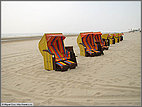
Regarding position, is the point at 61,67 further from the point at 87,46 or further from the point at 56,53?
the point at 87,46

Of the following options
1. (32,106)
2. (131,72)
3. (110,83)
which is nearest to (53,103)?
(32,106)

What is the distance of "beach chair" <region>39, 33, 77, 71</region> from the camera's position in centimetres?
520

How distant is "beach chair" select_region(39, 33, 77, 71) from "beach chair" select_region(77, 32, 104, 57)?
205cm

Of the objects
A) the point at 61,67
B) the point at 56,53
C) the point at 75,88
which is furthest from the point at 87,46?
the point at 75,88

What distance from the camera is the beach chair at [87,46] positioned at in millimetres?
7827

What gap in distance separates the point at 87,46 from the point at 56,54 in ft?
10.4

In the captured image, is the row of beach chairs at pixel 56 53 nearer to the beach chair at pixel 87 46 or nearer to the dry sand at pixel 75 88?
the dry sand at pixel 75 88

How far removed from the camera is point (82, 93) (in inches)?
132

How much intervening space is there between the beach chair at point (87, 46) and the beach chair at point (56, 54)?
2.05 meters

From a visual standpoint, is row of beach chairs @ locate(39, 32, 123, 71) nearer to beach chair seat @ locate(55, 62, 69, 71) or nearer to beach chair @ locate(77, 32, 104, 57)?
beach chair seat @ locate(55, 62, 69, 71)

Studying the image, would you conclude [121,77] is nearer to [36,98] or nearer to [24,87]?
[36,98]

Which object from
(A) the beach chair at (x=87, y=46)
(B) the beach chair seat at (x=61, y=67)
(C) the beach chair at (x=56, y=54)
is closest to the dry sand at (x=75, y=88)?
(B) the beach chair seat at (x=61, y=67)

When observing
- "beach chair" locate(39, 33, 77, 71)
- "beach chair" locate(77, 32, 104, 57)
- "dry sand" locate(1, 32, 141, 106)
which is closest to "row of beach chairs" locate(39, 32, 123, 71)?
"beach chair" locate(39, 33, 77, 71)

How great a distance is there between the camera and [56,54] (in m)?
5.83
